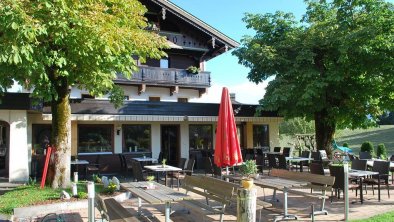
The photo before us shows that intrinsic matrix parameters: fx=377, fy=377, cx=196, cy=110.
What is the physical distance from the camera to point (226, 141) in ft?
26.4

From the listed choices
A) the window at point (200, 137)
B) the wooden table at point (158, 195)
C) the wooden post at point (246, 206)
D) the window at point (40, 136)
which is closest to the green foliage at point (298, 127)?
the window at point (200, 137)

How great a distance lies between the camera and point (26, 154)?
13.1 meters

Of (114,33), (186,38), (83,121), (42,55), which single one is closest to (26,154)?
(83,121)

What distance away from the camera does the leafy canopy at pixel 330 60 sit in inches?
537

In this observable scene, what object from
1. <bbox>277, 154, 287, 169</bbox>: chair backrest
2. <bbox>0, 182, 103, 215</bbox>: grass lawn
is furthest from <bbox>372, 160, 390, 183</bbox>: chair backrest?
<bbox>0, 182, 103, 215</bbox>: grass lawn

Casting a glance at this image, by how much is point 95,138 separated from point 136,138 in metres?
1.86

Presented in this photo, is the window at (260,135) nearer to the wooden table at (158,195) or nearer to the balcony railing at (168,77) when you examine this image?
the balcony railing at (168,77)

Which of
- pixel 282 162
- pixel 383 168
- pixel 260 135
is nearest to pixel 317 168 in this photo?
pixel 383 168

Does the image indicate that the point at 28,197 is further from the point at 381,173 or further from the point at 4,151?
the point at 381,173

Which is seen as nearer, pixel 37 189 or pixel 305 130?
pixel 37 189

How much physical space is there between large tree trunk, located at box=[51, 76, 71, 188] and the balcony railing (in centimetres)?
874

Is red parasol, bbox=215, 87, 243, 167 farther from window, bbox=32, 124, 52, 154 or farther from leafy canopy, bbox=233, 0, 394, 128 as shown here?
window, bbox=32, 124, 52, 154

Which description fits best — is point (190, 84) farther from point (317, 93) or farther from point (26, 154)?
point (26, 154)

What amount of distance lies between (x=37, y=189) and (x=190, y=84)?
1229 cm
